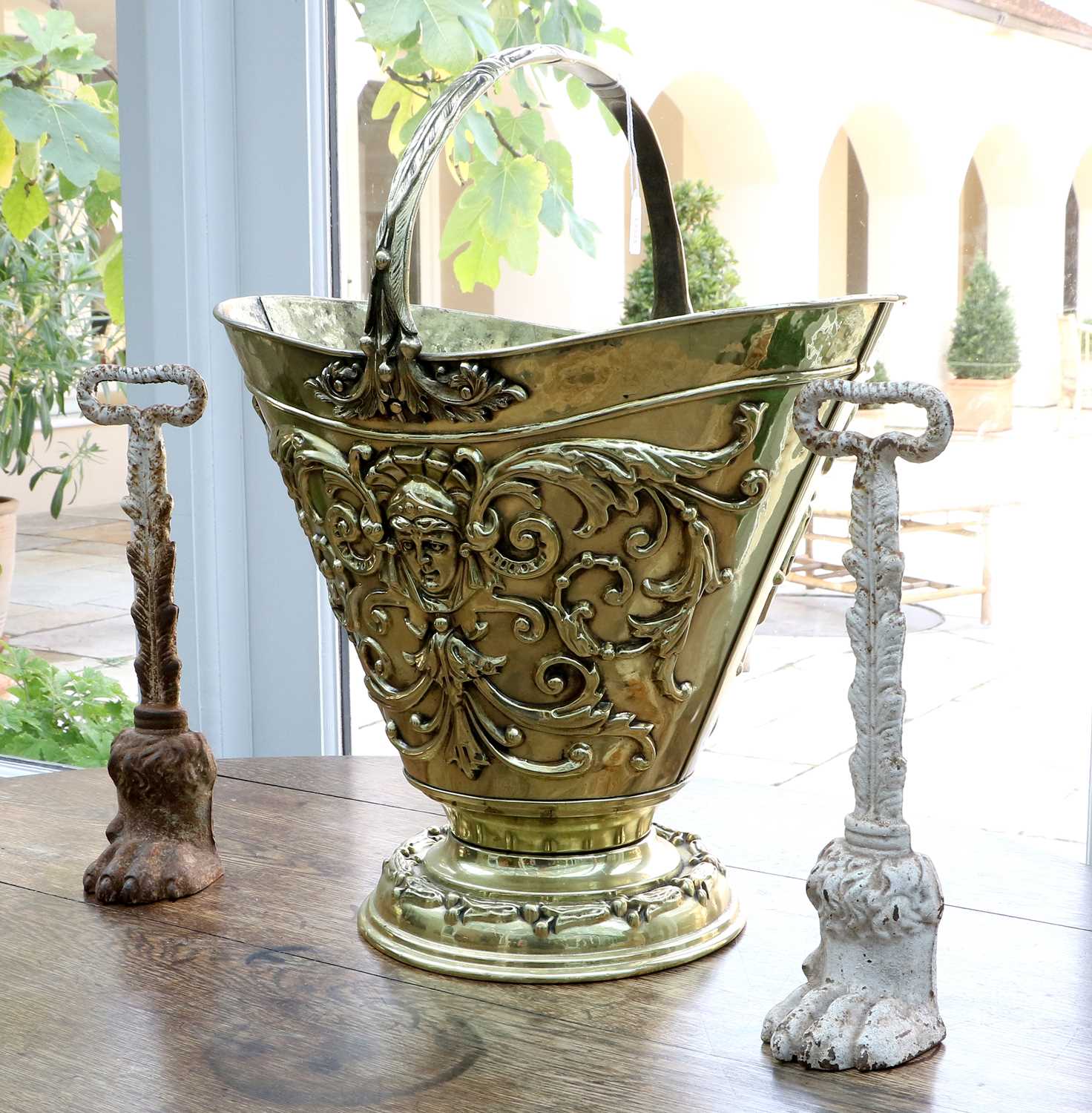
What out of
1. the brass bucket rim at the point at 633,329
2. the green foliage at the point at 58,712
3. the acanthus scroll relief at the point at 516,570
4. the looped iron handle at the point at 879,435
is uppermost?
the brass bucket rim at the point at 633,329

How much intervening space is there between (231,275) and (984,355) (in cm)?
89

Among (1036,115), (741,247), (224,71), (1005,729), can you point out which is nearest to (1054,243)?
(1036,115)

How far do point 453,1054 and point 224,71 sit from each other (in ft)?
4.33

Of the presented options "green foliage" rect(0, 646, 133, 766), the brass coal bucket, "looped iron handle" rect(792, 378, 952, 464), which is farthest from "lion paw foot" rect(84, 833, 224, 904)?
"green foliage" rect(0, 646, 133, 766)

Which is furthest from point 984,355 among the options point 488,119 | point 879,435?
point 879,435

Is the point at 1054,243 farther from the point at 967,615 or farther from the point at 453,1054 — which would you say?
the point at 453,1054

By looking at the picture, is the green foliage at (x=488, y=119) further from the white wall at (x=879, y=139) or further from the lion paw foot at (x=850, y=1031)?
the lion paw foot at (x=850, y=1031)

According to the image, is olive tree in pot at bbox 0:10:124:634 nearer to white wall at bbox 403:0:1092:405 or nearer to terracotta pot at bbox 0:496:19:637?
terracotta pot at bbox 0:496:19:637

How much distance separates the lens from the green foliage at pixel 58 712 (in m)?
2.04

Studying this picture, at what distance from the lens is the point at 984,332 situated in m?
1.48

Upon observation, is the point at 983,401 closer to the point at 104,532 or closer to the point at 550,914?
the point at 550,914

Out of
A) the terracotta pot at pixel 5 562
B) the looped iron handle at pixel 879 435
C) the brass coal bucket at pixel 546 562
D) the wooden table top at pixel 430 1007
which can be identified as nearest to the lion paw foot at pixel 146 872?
the wooden table top at pixel 430 1007

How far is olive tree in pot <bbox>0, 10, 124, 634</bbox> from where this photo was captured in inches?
74.7

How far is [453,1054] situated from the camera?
2.40ft
